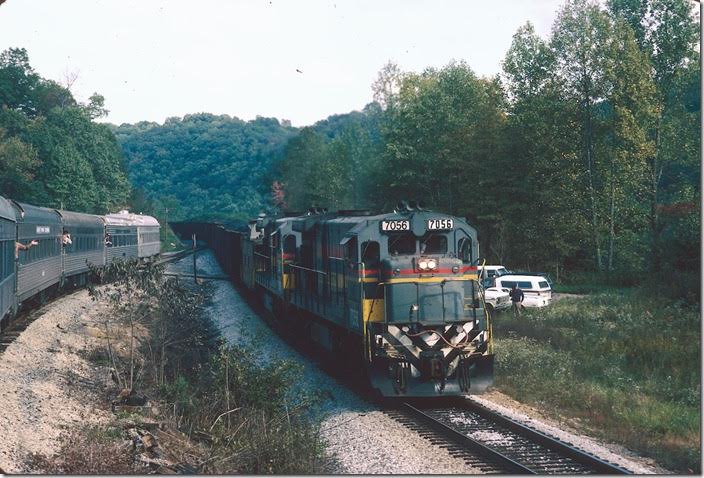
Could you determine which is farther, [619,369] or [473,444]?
[619,369]

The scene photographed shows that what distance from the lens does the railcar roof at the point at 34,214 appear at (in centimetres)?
2228

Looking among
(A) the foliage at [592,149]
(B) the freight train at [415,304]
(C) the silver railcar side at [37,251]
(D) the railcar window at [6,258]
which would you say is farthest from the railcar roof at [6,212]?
(A) the foliage at [592,149]

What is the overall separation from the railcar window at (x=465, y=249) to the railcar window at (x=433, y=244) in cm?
33

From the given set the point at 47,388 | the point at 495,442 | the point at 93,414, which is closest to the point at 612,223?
the point at 495,442

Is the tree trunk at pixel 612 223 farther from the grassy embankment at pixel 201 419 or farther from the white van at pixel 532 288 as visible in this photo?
the grassy embankment at pixel 201 419

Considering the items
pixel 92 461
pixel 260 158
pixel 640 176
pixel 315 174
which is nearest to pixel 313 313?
pixel 92 461

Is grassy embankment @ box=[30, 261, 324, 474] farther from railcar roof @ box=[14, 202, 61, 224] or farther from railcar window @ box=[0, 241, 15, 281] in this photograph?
railcar window @ box=[0, 241, 15, 281]

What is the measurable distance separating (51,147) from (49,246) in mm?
39583

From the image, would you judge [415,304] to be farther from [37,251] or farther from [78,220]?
[78,220]

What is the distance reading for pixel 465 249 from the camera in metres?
16.5

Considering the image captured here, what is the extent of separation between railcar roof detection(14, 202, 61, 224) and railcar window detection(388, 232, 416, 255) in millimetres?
11434

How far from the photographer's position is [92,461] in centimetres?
1166

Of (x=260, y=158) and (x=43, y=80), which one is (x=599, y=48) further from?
(x=260, y=158)

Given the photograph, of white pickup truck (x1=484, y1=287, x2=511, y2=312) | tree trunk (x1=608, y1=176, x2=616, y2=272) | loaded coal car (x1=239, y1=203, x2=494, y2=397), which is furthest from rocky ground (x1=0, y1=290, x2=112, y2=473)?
tree trunk (x1=608, y1=176, x2=616, y2=272)
